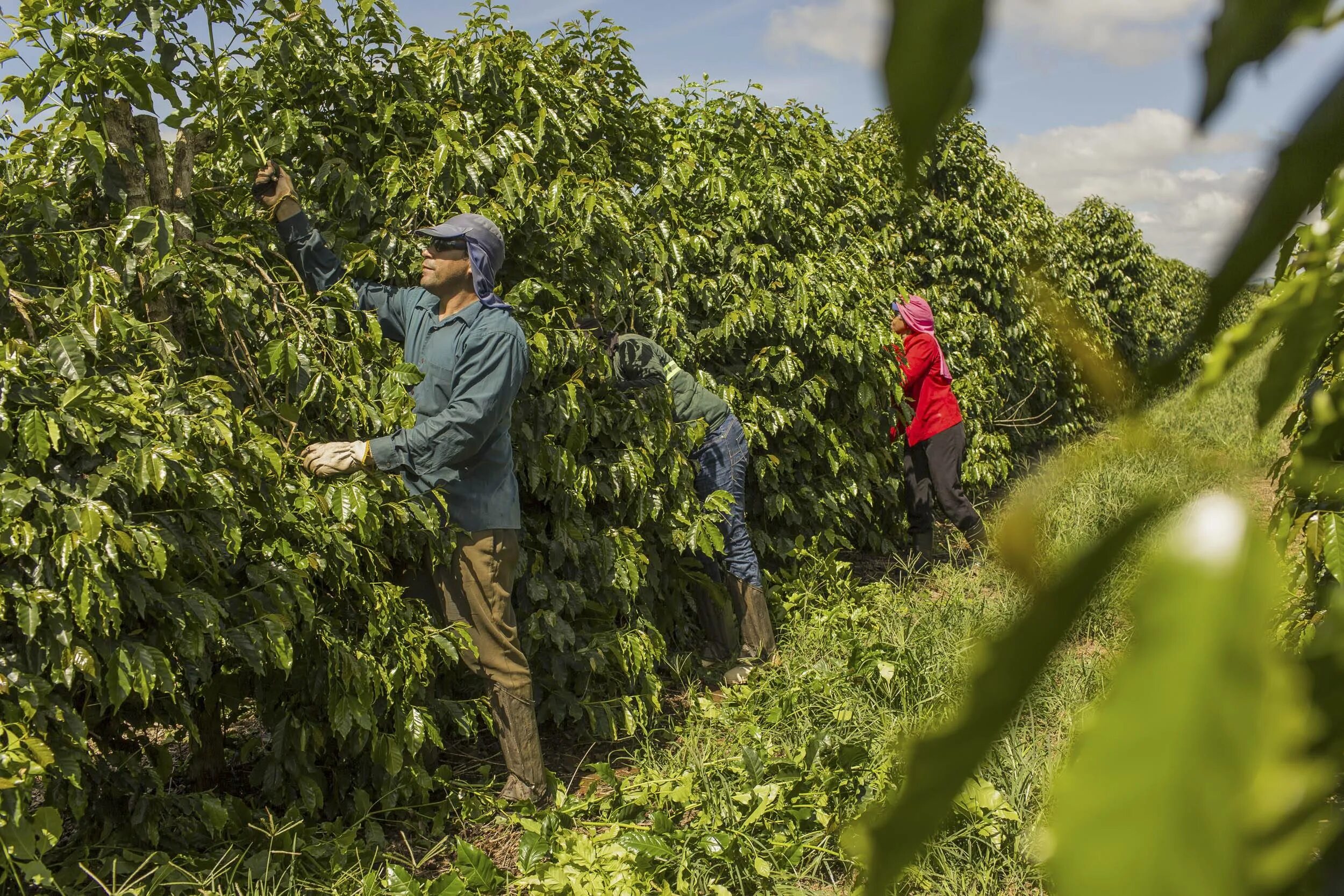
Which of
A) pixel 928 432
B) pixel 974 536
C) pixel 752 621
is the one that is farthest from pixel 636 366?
pixel 974 536

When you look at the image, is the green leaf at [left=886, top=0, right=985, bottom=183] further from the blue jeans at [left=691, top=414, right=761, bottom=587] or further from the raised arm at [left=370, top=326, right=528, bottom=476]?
the blue jeans at [left=691, top=414, right=761, bottom=587]

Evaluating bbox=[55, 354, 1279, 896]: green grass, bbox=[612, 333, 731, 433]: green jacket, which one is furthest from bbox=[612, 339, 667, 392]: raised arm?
bbox=[55, 354, 1279, 896]: green grass

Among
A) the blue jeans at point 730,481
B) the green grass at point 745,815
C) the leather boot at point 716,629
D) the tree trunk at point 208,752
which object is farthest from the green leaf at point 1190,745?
the leather boot at point 716,629

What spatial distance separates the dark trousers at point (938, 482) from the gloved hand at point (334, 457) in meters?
4.03

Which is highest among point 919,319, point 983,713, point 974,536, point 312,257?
point 919,319

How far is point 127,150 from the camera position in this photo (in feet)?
8.50

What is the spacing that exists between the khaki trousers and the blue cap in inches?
29.6

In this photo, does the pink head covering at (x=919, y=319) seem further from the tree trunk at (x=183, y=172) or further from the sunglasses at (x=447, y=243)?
the tree trunk at (x=183, y=172)

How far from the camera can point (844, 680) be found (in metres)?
4.05

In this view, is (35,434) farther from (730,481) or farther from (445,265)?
(730,481)

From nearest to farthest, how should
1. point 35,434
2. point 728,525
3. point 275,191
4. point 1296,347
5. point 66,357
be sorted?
point 1296,347 → point 35,434 → point 66,357 → point 275,191 → point 728,525

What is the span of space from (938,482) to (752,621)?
1.94 m

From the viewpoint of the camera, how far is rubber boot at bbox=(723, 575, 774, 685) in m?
4.73

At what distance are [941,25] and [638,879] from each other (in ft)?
9.58
